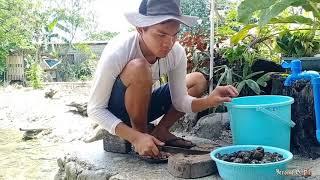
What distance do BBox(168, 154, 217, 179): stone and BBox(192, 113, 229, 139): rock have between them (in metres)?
0.74

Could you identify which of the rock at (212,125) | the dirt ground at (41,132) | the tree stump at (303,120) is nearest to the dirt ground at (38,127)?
the dirt ground at (41,132)

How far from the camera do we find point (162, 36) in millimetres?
1964

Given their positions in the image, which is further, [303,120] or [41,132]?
[41,132]

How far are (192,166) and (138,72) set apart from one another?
0.52m

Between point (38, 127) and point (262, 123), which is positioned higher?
point (262, 123)

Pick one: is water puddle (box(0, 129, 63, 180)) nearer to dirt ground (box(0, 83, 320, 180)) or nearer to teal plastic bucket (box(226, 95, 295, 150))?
dirt ground (box(0, 83, 320, 180))

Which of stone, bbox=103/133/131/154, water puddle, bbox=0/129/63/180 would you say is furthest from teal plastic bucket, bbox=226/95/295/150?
water puddle, bbox=0/129/63/180

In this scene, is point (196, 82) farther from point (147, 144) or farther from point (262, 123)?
point (147, 144)

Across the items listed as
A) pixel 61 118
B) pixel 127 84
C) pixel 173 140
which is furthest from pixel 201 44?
pixel 61 118

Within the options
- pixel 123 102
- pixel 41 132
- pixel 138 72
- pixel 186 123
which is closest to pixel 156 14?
pixel 138 72

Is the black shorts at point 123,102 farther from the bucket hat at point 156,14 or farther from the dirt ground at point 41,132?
the dirt ground at point 41,132

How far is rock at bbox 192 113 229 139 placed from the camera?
269 cm

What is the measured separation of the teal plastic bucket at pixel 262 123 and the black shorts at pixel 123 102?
50 centimetres

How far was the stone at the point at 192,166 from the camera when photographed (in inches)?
73.9
